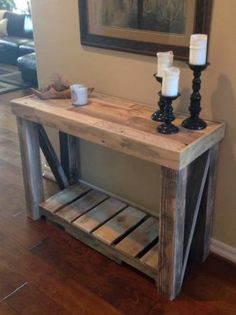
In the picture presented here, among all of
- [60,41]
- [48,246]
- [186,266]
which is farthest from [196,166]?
[60,41]

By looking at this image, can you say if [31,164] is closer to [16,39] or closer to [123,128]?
[123,128]

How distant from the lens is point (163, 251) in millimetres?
1529

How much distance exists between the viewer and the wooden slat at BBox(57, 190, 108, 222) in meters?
2.00

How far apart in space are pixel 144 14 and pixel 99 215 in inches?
40.9

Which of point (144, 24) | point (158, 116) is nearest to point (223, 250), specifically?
point (158, 116)

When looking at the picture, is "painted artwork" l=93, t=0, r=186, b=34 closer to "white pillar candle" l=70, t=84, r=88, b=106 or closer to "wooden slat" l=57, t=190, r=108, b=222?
"white pillar candle" l=70, t=84, r=88, b=106

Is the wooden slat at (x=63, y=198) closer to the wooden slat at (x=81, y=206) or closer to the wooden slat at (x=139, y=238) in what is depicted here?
the wooden slat at (x=81, y=206)

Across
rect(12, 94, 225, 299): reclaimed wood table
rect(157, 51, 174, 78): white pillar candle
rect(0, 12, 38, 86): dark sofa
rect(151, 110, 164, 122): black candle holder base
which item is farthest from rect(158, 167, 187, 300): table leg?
rect(0, 12, 38, 86): dark sofa

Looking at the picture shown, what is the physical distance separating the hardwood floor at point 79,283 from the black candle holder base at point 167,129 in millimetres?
712

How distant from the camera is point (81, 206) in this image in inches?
81.9

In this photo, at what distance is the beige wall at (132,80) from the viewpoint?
1.52 m

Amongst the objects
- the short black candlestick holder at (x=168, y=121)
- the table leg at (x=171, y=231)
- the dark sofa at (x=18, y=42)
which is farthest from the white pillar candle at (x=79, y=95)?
the dark sofa at (x=18, y=42)

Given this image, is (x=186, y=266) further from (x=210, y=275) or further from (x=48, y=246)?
(x=48, y=246)

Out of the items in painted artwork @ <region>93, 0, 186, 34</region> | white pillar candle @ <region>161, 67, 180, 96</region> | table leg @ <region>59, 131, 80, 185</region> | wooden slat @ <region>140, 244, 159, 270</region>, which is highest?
painted artwork @ <region>93, 0, 186, 34</region>
